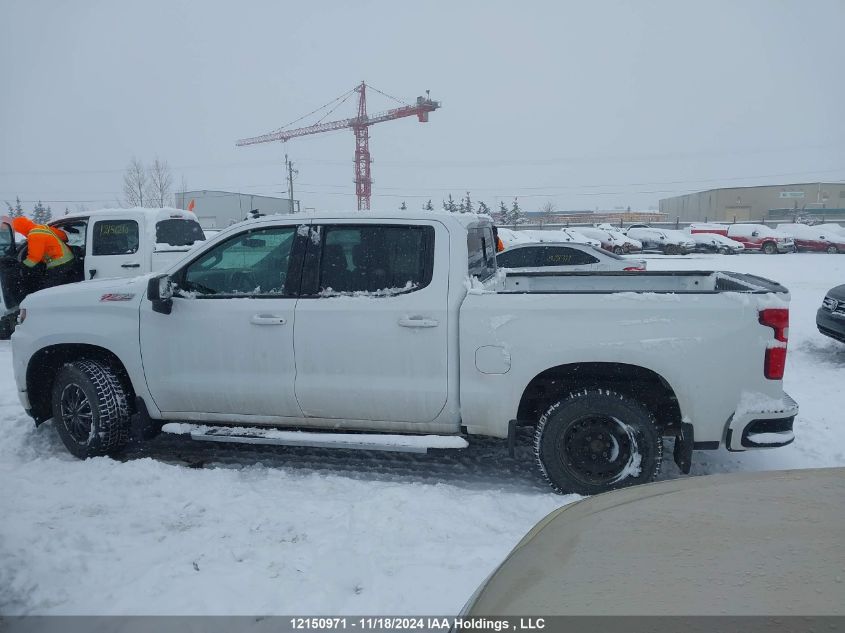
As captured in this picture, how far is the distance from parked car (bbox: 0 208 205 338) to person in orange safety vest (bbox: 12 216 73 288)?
160 mm

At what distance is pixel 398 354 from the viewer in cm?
401

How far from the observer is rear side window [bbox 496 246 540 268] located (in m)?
10.4

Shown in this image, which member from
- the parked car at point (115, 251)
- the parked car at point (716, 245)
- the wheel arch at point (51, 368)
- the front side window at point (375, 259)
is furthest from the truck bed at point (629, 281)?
the parked car at point (716, 245)

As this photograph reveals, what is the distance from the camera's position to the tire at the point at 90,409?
14.8 ft

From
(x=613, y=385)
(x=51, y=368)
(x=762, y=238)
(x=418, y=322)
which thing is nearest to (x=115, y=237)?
(x=51, y=368)

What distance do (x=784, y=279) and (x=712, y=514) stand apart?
1944cm

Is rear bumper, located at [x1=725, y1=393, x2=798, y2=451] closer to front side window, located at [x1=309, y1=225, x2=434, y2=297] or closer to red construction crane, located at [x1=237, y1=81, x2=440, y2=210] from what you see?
front side window, located at [x1=309, y1=225, x2=434, y2=297]

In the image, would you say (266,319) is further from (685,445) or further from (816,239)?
(816,239)

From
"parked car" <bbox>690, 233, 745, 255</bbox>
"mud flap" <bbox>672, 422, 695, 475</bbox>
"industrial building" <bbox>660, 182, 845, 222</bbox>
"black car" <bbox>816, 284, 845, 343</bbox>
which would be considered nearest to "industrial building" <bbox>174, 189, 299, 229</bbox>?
"parked car" <bbox>690, 233, 745, 255</bbox>

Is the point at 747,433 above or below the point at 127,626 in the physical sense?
above

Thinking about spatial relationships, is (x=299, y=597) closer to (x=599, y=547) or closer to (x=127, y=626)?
(x=127, y=626)

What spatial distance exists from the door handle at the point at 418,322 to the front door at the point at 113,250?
21.5 feet

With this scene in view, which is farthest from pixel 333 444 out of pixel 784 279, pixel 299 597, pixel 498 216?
pixel 498 216

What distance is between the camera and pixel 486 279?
4.77 metres
